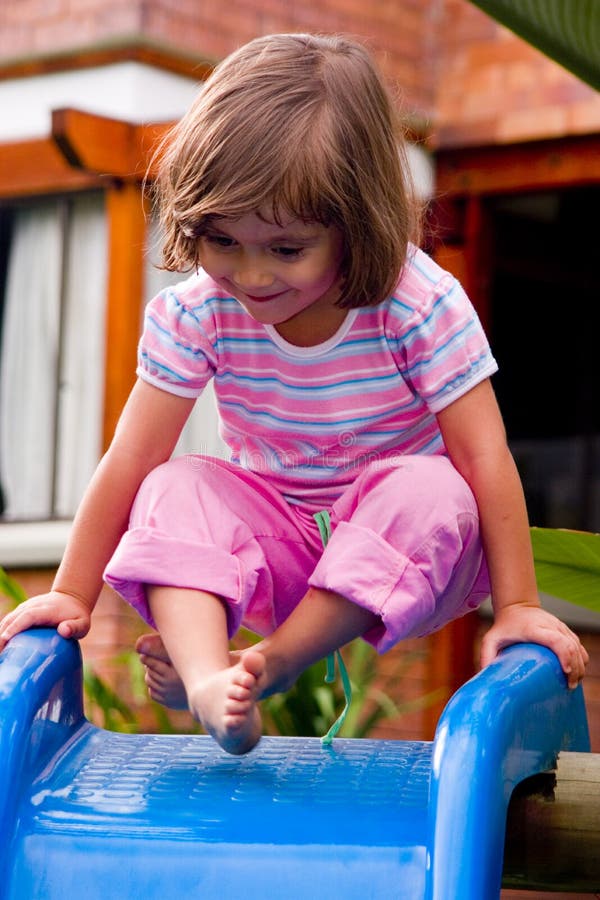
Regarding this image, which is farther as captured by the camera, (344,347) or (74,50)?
(74,50)

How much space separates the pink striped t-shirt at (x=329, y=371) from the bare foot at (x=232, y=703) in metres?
0.37

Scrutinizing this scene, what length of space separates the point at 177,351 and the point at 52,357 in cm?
338

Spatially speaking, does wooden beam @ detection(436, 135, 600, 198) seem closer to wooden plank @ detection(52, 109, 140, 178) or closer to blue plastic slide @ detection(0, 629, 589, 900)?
wooden plank @ detection(52, 109, 140, 178)

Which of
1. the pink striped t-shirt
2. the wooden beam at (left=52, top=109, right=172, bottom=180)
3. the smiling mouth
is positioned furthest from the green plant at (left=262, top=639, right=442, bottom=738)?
the smiling mouth

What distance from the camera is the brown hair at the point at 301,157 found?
1.43 meters

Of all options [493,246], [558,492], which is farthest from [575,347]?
[493,246]

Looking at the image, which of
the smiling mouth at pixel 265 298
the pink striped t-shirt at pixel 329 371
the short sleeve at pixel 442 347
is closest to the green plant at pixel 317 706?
the pink striped t-shirt at pixel 329 371

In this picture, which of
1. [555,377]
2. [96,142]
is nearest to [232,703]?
[96,142]

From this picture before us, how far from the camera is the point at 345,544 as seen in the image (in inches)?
58.4

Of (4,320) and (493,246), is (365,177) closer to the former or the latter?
(493,246)

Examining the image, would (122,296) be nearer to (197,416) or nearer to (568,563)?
(197,416)

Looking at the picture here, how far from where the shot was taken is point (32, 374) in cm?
498

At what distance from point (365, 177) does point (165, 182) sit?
219mm

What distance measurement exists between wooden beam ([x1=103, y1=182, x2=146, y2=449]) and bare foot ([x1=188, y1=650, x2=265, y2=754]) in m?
3.15
